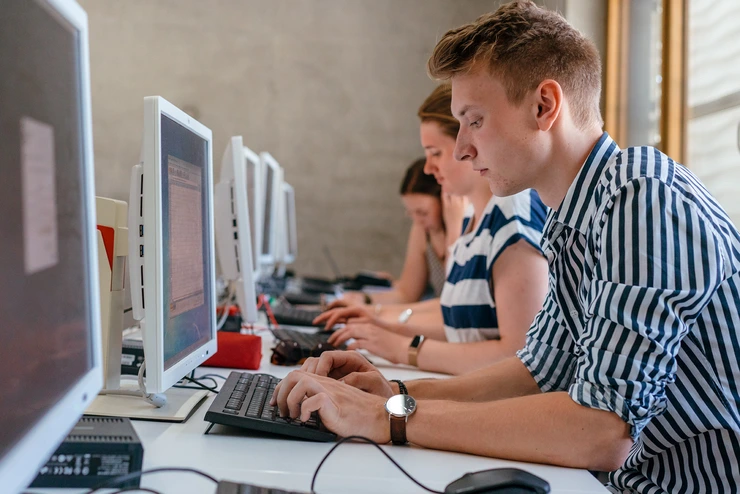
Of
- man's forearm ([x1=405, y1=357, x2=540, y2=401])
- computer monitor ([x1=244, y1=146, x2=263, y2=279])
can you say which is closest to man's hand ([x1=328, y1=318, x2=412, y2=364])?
man's forearm ([x1=405, y1=357, x2=540, y2=401])

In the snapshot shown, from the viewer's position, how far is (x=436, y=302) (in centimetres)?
292

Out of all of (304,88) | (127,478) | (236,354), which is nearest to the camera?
(127,478)

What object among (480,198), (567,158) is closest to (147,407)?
(567,158)

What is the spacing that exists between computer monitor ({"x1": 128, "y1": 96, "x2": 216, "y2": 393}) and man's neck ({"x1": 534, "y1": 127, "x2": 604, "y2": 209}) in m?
0.62

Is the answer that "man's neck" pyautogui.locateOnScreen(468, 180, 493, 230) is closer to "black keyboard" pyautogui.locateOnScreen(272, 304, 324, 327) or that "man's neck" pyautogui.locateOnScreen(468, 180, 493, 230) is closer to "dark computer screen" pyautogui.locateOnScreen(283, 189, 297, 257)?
"black keyboard" pyautogui.locateOnScreen(272, 304, 324, 327)

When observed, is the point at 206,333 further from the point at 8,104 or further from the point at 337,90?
the point at 337,90

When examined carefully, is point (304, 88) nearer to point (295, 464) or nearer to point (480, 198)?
point (480, 198)

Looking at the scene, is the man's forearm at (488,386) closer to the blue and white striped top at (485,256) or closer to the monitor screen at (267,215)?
the blue and white striped top at (485,256)

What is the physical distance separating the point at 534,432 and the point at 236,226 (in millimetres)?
997

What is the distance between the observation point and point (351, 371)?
1272 mm

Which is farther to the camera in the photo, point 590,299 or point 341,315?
point 341,315

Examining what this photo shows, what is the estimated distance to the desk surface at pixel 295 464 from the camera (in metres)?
0.83

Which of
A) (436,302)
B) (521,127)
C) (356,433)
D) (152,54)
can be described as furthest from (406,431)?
(152,54)

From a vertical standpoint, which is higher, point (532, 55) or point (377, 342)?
point (532, 55)
